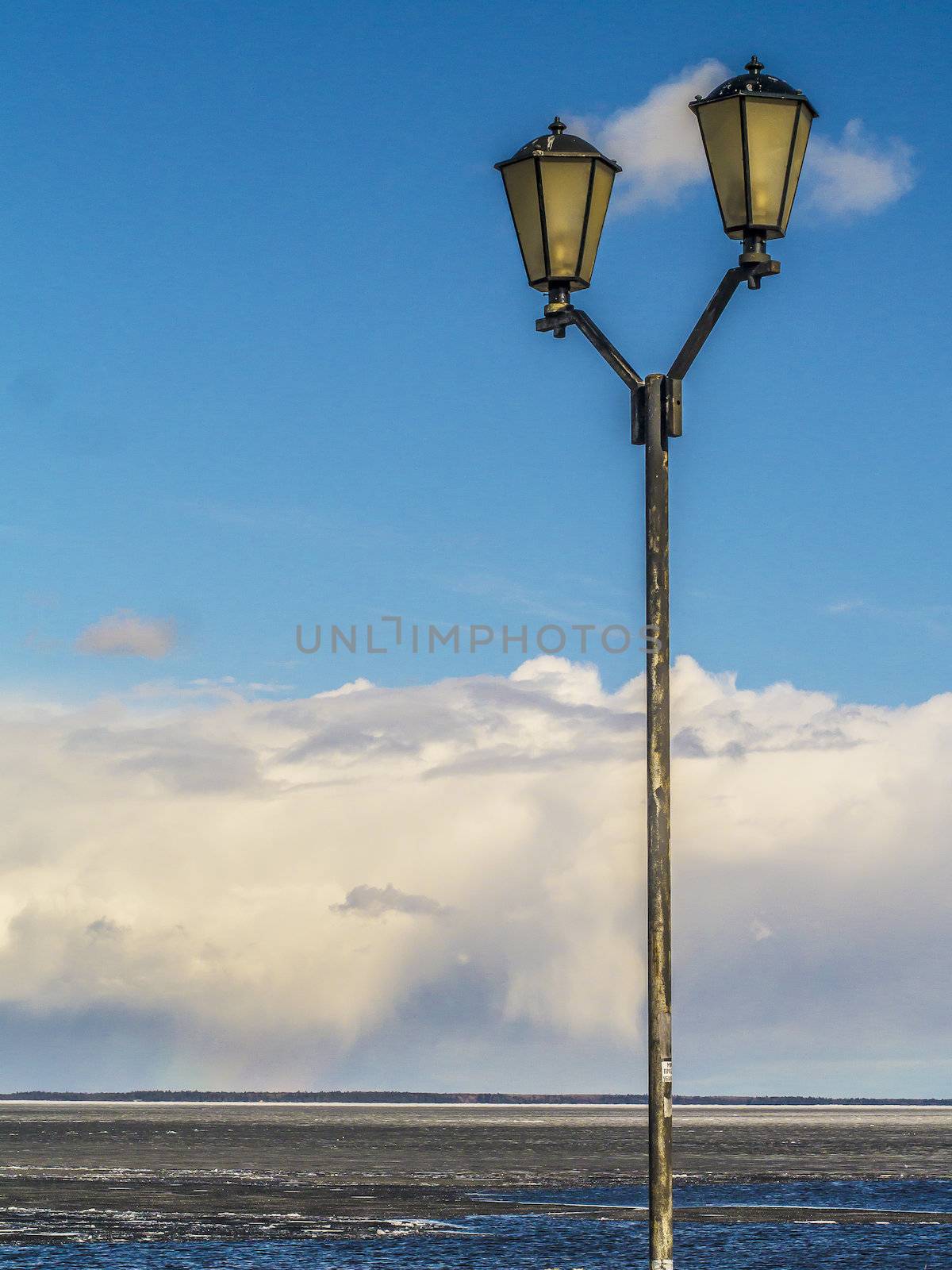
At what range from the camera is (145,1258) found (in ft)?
79.2

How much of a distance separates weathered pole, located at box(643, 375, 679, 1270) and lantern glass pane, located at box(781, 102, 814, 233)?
1241 millimetres

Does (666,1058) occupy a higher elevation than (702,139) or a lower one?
lower

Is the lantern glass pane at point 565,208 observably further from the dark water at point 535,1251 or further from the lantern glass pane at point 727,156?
the dark water at point 535,1251

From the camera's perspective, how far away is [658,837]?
29.1 feet

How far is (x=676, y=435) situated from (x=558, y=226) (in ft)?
4.71

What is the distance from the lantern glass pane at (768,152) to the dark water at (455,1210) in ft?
57.2

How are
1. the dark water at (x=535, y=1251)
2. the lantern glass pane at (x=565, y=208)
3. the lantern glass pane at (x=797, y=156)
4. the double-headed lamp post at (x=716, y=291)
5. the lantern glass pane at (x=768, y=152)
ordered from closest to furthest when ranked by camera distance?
the double-headed lamp post at (x=716, y=291) → the lantern glass pane at (x=768, y=152) → the lantern glass pane at (x=797, y=156) → the lantern glass pane at (x=565, y=208) → the dark water at (x=535, y=1251)

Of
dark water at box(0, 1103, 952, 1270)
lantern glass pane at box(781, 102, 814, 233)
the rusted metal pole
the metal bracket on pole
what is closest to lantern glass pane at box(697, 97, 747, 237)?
lantern glass pane at box(781, 102, 814, 233)

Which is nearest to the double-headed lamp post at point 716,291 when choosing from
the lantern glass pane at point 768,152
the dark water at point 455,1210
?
the lantern glass pane at point 768,152

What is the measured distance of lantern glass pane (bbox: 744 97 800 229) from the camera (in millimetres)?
8938

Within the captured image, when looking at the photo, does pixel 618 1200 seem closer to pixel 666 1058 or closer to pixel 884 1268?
pixel 884 1268

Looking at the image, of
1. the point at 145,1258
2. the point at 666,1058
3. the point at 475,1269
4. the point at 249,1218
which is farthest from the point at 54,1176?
the point at 666,1058

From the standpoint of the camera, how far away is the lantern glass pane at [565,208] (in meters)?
9.20

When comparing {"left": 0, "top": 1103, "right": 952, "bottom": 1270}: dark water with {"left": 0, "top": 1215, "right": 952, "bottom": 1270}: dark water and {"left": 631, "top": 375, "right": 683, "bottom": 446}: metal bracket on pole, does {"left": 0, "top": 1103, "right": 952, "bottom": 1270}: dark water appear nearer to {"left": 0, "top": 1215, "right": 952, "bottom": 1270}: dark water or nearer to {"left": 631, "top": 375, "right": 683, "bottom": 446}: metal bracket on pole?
{"left": 0, "top": 1215, "right": 952, "bottom": 1270}: dark water
